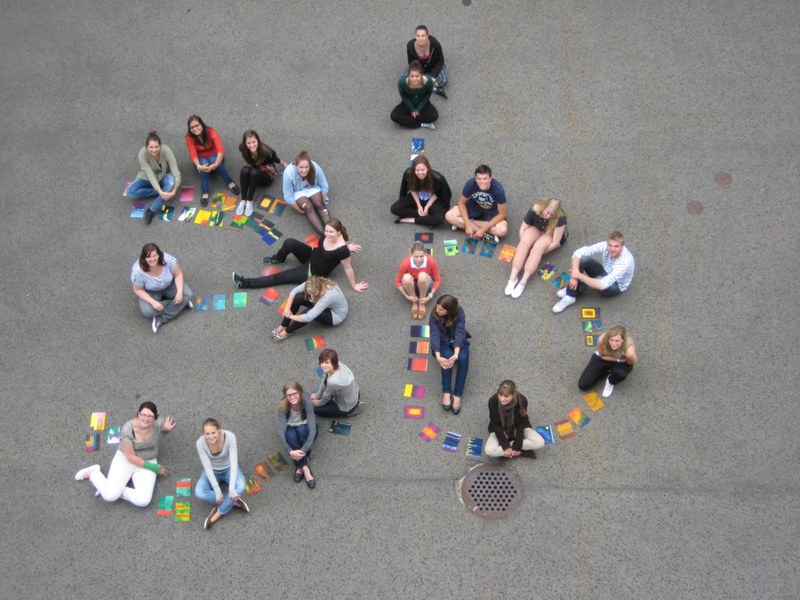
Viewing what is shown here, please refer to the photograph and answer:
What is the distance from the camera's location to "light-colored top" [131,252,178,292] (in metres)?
9.21

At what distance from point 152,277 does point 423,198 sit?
11.0ft

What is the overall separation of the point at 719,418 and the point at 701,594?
6.05ft

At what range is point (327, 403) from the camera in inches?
339

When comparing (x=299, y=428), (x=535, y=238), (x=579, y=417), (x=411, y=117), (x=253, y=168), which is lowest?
(x=299, y=428)

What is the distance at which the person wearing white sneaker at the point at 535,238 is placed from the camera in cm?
930

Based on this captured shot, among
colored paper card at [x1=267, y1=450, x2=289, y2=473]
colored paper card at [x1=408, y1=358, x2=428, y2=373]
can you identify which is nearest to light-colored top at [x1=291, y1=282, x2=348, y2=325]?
colored paper card at [x1=408, y1=358, x2=428, y2=373]

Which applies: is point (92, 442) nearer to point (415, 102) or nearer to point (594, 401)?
point (594, 401)

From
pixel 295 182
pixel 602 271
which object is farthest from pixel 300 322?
pixel 602 271

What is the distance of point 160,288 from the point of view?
30.7 feet


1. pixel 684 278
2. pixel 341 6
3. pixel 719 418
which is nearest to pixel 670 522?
pixel 719 418

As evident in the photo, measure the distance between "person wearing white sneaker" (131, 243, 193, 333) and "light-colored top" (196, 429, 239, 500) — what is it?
1952 millimetres

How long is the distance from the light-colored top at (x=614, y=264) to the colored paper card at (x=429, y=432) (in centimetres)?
247

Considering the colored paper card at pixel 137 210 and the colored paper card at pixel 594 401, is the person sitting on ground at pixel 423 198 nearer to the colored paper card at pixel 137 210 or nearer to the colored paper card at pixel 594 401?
the colored paper card at pixel 594 401

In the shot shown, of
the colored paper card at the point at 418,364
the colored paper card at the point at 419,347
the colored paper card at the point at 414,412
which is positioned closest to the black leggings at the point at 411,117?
the colored paper card at the point at 419,347
